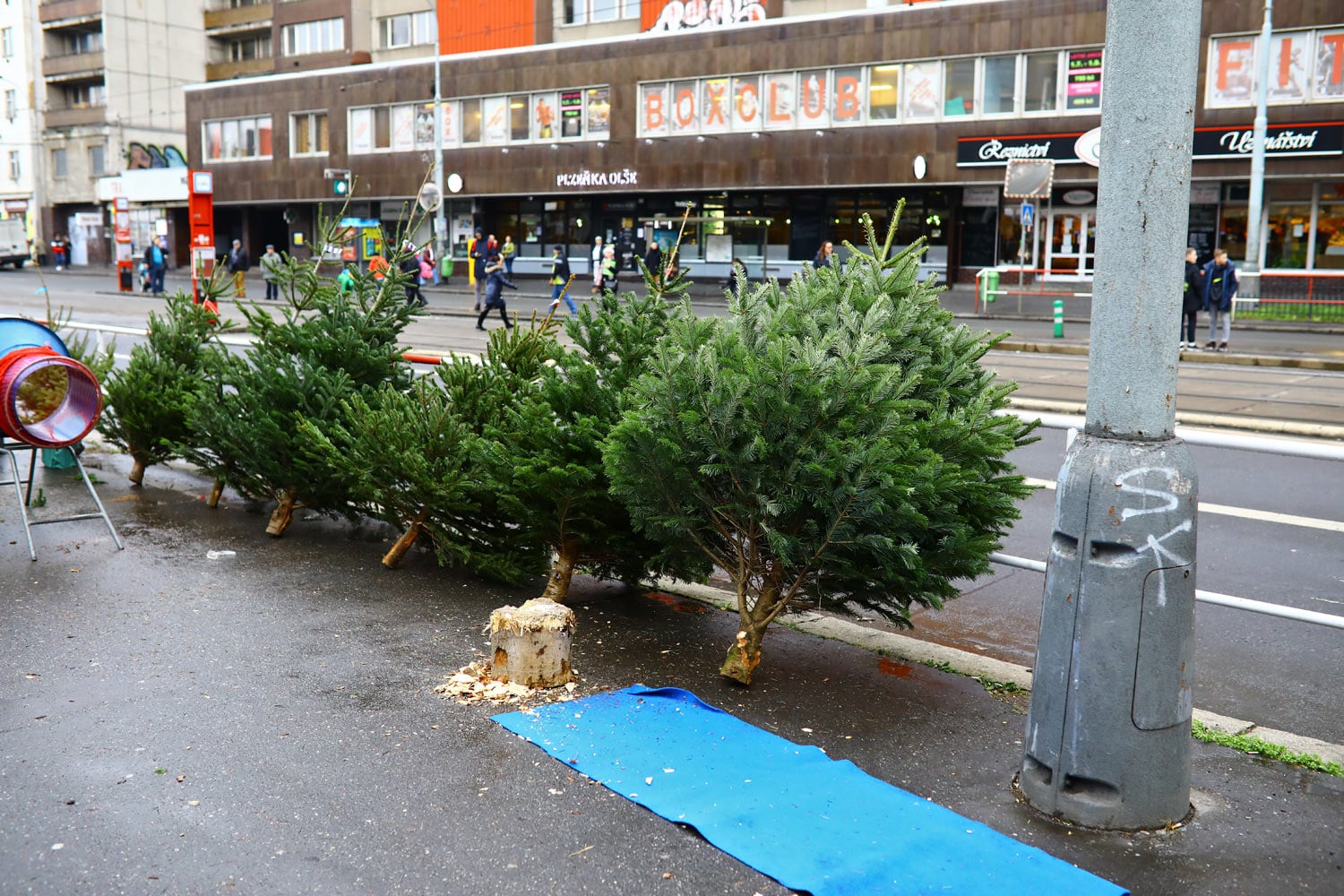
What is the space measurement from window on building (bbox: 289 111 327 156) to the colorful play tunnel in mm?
46213

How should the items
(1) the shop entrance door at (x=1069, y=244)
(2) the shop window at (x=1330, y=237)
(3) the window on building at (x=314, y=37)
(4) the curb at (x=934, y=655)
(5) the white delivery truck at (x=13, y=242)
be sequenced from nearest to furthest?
1. (4) the curb at (x=934, y=655)
2. (2) the shop window at (x=1330, y=237)
3. (1) the shop entrance door at (x=1069, y=244)
4. (3) the window on building at (x=314, y=37)
5. (5) the white delivery truck at (x=13, y=242)

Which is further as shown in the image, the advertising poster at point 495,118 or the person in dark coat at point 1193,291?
the advertising poster at point 495,118

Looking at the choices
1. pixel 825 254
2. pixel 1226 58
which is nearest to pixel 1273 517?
pixel 825 254

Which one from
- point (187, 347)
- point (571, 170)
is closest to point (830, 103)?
point (571, 170)

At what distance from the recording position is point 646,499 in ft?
16.3

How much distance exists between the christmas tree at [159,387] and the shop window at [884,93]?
3075 centimetres

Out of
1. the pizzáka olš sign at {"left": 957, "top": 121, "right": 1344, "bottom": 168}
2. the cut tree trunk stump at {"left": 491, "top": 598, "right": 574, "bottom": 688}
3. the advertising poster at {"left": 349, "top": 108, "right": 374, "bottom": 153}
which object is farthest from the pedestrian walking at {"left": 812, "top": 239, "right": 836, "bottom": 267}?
the advertising poster at {"left": 349, "top": 108, "right": 374, "bottom": 153}

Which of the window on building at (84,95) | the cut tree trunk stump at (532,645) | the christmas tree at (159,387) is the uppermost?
the window on building at (84,95)

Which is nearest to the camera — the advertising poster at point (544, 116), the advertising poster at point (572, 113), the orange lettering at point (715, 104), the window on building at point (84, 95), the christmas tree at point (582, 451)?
the christmas tree at point (582, 451)

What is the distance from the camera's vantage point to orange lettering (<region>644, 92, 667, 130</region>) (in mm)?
40938

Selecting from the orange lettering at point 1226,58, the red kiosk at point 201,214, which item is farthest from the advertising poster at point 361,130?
the orange lettering at point 1226,58

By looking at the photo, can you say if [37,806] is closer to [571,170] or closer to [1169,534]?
[1169,534]

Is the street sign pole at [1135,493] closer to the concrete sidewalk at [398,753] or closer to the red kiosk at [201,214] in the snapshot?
the concrete sidewalk at [398,753]

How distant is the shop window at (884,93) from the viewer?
36.5 metres
